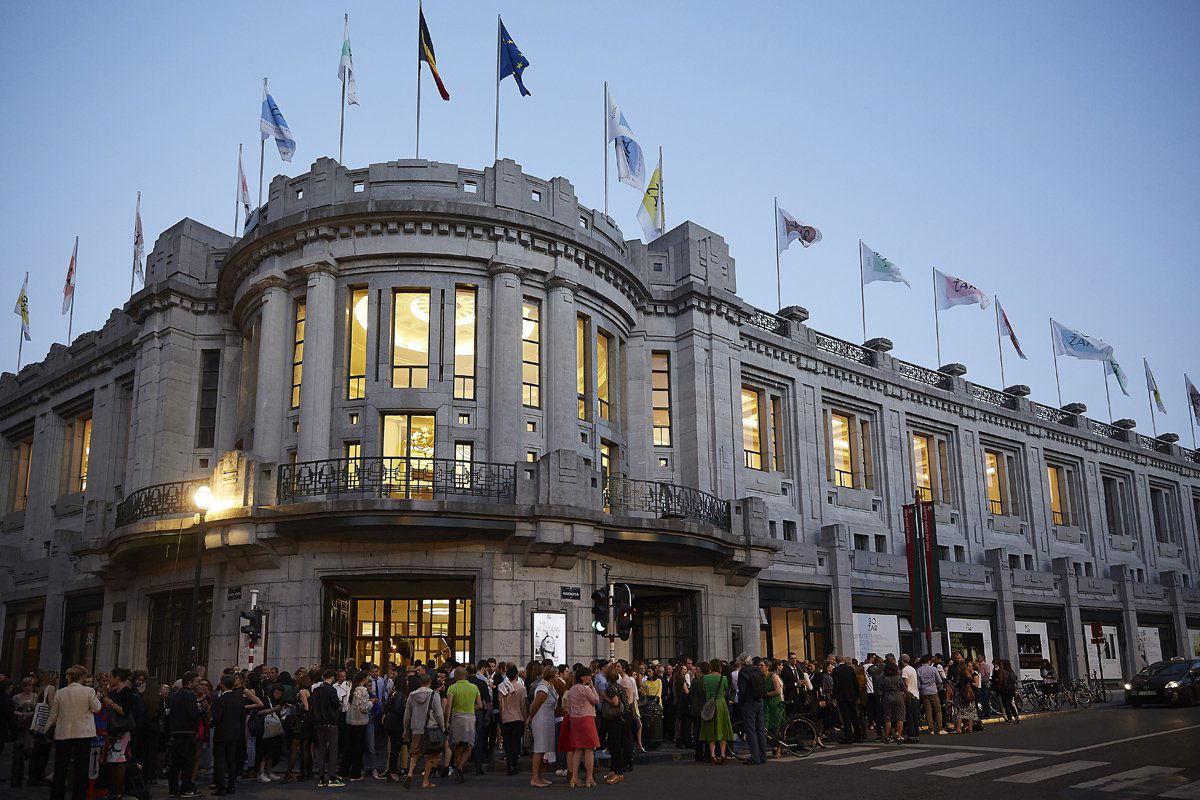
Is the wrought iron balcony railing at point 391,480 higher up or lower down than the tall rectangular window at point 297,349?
lower down

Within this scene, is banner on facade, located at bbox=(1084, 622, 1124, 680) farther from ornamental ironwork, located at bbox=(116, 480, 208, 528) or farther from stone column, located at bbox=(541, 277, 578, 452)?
ornamental ironwork, located at bbox=(116, 480, 208, 528)

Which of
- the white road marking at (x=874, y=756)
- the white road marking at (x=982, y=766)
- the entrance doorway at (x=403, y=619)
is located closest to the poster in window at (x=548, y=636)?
the entrance doorway at (x=403, y=619)

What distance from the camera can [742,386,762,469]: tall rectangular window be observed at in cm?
3095

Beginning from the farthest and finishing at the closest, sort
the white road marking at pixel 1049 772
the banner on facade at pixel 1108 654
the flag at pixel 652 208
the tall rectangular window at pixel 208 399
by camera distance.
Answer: the banner on facade at pixel 1108 654 < the flag at pixel 652 208 < the tall rectangular window at pixel 208 399 < the white road marking at pixel 1049 772

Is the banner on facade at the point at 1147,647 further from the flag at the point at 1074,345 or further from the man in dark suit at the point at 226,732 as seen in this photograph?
the man in dark suit at the point at 226,732

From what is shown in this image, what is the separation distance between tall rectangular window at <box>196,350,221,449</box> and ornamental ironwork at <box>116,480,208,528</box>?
2897 mm

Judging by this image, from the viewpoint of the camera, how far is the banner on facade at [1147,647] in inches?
1663

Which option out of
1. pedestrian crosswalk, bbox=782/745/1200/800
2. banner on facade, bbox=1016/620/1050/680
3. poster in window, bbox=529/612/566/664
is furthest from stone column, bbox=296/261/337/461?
banner on facade, bbox=1016/620/1050/680

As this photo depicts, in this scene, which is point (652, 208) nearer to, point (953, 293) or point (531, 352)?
point (531, 352)

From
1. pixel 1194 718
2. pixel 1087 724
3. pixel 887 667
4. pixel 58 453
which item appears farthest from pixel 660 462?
pixel 58 453

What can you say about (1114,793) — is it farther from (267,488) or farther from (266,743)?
(267,488)

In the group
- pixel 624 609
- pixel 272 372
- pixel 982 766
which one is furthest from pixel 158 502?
pixel 982 766

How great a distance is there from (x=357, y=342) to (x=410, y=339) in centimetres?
134

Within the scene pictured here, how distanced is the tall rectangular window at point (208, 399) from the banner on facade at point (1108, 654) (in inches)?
1338
